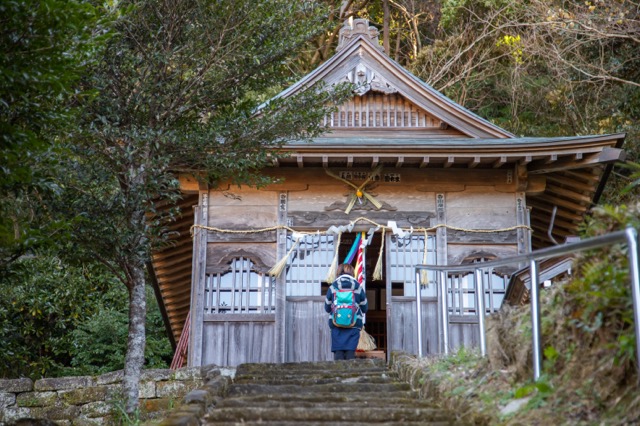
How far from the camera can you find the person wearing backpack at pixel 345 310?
1020 cm

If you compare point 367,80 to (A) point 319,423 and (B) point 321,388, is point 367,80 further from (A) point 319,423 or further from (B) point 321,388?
(A) point 319,423

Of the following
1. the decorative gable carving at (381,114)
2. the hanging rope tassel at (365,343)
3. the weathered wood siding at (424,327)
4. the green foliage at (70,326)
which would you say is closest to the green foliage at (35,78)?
the weathered wood siding at (424,327)

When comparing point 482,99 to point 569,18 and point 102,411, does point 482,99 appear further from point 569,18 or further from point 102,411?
point 102,411

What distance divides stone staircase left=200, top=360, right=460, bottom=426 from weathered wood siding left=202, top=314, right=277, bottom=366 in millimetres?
3254

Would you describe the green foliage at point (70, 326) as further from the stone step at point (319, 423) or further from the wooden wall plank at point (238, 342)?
the stone step at point (319, 423)

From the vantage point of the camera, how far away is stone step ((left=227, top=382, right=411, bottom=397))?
755 cm

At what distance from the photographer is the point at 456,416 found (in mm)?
6020

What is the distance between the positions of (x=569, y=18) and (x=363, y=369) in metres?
10.2

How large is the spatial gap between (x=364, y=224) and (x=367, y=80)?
2.85 meters

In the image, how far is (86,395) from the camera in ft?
36.5

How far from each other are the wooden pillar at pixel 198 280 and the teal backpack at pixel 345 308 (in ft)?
9.86

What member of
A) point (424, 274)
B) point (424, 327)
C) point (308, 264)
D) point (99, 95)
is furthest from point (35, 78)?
point (424, 327)

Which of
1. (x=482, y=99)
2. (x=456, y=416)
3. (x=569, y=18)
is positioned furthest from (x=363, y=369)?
(x=482, y=99)

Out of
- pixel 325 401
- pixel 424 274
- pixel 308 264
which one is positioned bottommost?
pixel 325 401
